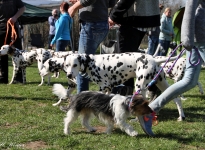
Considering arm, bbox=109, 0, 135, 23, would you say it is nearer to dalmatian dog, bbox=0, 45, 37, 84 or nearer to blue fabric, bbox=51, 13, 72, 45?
dalmatian dog, bbox=0, 45, 37, 84

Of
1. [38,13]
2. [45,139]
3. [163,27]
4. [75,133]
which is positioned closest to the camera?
[45,139]

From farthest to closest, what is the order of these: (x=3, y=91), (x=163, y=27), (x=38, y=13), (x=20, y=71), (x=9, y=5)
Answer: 1. (x=38, y=13)
2. (x=163, y=27)
3. (x=20, y=71)
4. (x=9, y=5)
5. (x=3, y=91)

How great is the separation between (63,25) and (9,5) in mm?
2119

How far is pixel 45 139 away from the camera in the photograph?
4223 millimetres

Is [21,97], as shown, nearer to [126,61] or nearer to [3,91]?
[3,91]

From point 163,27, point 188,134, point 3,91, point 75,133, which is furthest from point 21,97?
point 163,27

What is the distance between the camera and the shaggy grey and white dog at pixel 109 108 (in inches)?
166

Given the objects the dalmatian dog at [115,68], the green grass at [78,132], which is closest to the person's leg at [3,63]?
the green grass at [78,132]

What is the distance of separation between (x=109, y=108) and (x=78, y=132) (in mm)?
567

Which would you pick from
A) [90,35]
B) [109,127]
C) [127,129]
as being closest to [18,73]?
[90,35]

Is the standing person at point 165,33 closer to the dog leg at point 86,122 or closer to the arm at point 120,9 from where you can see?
the arm at point 120,9

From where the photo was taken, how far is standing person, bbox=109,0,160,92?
5.40m

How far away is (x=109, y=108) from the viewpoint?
4.30 m

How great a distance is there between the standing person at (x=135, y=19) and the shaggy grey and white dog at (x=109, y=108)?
1.46m
